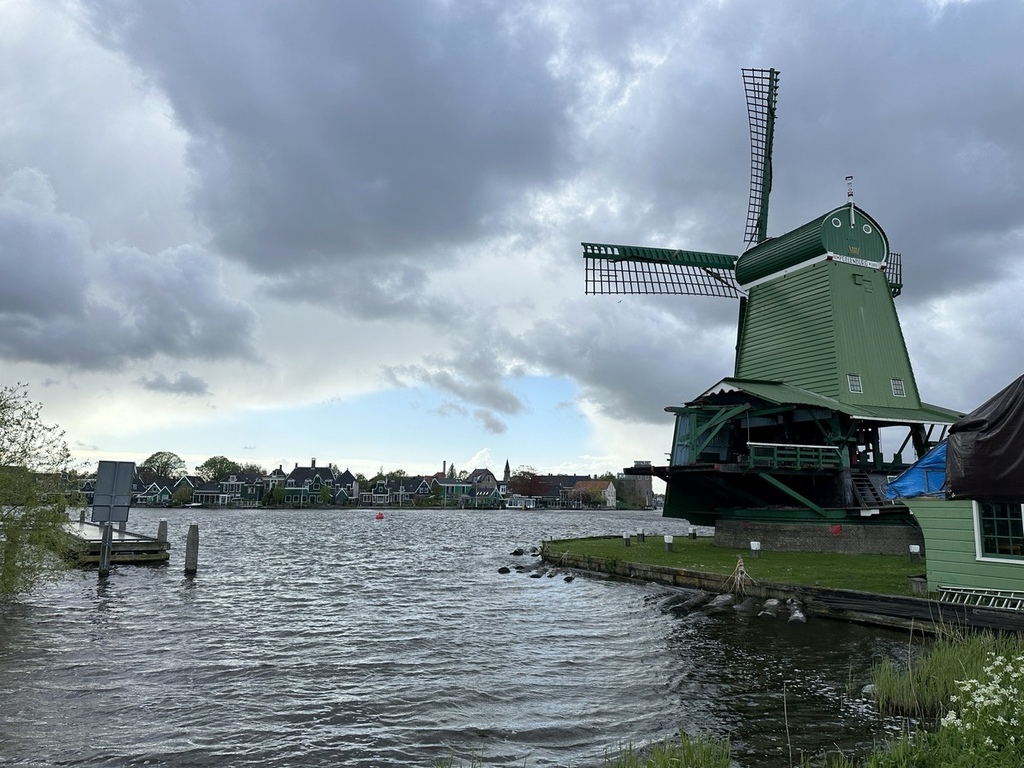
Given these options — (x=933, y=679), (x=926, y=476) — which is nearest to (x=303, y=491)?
(x=926, y=476)

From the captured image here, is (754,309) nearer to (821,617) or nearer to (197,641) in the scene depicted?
(821,617)

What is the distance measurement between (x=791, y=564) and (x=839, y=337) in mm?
13151

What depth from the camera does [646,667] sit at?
14.8m

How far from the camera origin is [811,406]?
3269cm

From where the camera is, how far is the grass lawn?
818 inches

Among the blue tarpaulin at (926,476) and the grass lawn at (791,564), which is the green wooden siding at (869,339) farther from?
the blue tarpaulin at (926,476)

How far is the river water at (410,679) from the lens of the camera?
10.1 metres

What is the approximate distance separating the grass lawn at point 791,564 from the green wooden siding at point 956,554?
125cm

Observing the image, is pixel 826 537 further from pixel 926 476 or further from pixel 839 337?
pixel 926 476

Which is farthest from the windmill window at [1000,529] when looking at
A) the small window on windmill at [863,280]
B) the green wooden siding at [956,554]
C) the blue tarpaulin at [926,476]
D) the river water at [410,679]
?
the small window on windmill at [863,280]

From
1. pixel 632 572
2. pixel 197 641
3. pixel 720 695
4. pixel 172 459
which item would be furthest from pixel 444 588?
pixel 172 459

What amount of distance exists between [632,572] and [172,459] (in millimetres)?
199345

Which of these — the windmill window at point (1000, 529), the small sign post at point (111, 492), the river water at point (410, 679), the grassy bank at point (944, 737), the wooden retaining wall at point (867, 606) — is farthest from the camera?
the small sign post at point (111, 492)

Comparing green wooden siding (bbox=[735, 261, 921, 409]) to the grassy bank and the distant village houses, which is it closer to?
the grassy bank
